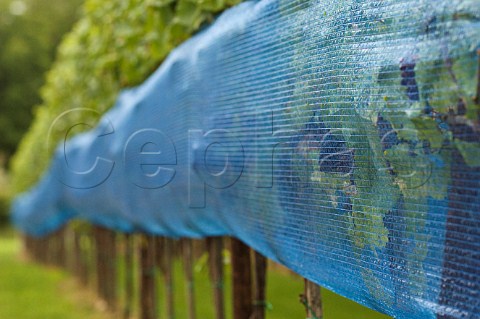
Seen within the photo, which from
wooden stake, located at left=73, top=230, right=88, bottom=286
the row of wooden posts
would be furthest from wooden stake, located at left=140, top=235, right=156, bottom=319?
wooden stake, located at left=73, top=230, right=88, bottom=286

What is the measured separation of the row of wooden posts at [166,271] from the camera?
12.9 ft

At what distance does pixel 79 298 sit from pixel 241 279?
21.6 ft

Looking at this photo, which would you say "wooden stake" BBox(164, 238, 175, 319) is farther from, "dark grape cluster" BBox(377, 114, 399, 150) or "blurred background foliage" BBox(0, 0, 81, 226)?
"blurred background foliage" BBox(0, 0, 81, 226)

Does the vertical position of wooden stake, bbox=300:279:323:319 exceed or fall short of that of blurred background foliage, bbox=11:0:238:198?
it falls short

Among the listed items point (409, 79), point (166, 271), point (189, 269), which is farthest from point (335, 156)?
point (166, 271)

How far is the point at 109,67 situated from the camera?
275 inches

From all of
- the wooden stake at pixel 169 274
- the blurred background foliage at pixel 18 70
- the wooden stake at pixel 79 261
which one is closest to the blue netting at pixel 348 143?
the wooden stake at pixel 169 274

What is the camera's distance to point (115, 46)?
6645 mm

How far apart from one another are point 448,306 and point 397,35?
0.71 metres

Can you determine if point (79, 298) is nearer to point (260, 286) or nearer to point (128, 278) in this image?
point (128, 278)

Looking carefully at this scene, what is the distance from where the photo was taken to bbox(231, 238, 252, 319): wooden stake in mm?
4082

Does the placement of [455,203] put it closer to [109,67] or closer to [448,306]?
[448,306]

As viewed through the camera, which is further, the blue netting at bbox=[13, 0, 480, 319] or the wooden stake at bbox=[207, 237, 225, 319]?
the wooden stake at bbox=[207, 237, 225, 319]

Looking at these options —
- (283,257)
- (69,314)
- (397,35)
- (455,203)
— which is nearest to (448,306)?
(455,203)
